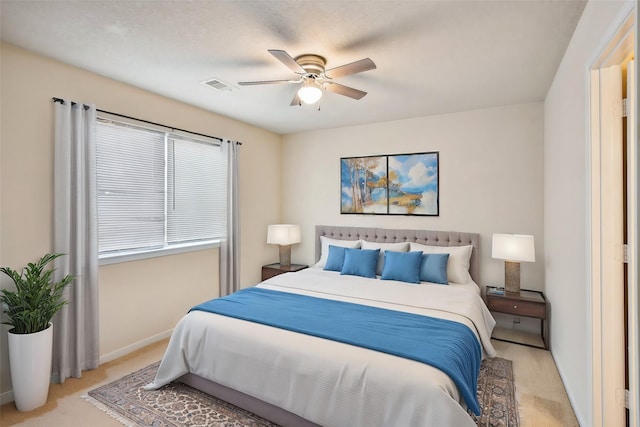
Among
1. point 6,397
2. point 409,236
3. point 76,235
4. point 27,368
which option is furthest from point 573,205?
point 6,397

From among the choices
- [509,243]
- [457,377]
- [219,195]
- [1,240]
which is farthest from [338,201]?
[1,240]

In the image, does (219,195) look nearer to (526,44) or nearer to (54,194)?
(54,194)

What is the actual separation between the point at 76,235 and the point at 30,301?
2.01 feet

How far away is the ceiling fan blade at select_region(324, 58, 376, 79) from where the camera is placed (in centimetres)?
221

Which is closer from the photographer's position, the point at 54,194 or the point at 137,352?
the point at 54,194

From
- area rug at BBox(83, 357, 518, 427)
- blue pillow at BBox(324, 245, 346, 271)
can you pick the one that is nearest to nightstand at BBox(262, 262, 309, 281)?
blue pillow at BBox(324, 245, 346, 271)

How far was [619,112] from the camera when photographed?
1.82 metres

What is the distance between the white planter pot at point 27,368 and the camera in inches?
89.9

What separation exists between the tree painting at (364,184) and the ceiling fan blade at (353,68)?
2.25m

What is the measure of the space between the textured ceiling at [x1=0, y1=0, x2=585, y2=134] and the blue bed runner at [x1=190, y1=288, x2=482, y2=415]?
6.65 feet

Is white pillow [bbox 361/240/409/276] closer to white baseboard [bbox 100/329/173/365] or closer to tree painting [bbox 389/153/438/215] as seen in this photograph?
tree painting [bbox 389/153/438/215]

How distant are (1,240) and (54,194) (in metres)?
0.48

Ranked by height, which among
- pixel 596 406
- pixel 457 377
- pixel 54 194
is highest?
pixel 54 194

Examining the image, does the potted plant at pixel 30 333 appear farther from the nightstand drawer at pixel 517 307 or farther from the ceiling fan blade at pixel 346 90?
the nightstand drawer at pixel 517 307
